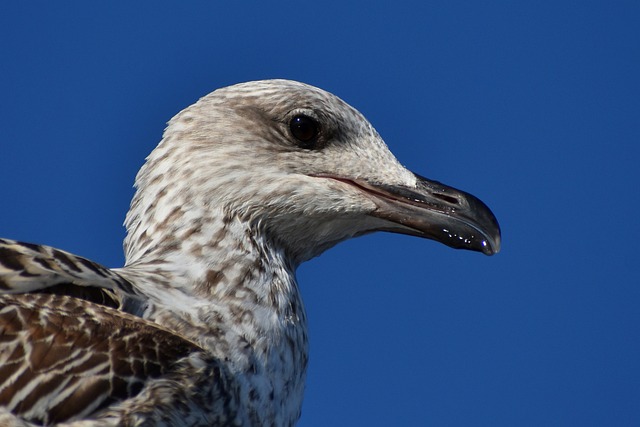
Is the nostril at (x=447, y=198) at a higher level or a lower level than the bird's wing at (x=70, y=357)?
higher

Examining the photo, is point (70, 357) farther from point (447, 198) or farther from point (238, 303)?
point (447, 198)

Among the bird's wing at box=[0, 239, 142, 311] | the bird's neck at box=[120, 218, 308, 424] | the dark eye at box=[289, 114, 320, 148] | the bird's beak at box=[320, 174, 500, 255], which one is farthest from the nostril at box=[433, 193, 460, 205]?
the bird's wing at box=[0, 239, 142, 311]

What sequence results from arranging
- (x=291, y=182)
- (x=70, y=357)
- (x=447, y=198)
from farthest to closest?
1. (x=447, y=198)
2. (x=291, y=182)
3. (x=70, y=357)

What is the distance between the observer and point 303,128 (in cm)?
673

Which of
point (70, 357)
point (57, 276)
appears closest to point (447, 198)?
point (57, 276)

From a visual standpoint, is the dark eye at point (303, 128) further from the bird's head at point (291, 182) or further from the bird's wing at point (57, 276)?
the bird's wing at point (57, 276)

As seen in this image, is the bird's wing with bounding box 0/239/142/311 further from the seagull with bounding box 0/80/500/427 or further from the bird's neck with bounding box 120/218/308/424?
the bird's neck with bounding box 120/218/308/424

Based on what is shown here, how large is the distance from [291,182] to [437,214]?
71cm

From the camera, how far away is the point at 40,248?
5605mm

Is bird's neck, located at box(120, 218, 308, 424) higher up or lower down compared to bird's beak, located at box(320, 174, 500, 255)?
lower down

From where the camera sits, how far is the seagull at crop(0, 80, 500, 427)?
5.10m

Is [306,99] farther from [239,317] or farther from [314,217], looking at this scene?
[239,317]

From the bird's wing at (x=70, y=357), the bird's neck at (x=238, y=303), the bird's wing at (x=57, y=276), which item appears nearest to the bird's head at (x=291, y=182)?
the bird's neck at (x=238, y=303)

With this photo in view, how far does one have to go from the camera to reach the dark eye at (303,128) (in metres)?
6.73
